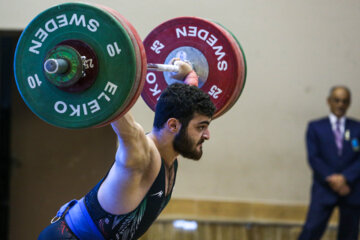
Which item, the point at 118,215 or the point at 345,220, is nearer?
the point at 118,215

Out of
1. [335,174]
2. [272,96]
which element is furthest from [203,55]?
[272,96]

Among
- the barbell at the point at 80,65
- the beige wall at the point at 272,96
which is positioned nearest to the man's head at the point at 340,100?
the beige wall at the point at 272,96

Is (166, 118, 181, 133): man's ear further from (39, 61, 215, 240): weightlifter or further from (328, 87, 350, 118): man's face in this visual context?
(328, 87, 350, 118): man's face

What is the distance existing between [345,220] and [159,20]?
203 centimetres

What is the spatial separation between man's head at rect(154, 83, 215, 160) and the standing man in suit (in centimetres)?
232

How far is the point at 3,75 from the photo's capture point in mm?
5051

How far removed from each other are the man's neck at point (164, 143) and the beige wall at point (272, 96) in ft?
7.67

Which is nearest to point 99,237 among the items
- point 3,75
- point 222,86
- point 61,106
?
point 61,106

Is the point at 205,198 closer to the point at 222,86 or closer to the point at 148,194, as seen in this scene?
the point at 222,86

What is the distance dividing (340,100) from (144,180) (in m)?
2.69

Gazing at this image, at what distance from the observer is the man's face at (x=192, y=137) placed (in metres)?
2.28

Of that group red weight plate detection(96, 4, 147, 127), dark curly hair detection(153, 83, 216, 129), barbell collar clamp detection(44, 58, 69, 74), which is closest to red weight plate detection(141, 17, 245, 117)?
dark curly hair detection(153, 83, 216, 129)

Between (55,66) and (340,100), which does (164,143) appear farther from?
(340,100)

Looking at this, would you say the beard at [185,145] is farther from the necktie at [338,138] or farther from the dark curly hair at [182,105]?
the necktie at [338,138]
